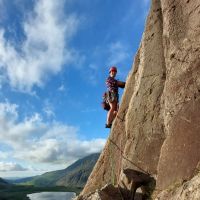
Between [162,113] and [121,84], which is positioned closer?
[162,113]

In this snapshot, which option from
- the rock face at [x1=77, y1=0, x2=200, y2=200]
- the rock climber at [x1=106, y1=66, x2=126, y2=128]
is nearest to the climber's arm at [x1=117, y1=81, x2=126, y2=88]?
the rock climber at [x1=106, y1=66, x2=126, y2=128]

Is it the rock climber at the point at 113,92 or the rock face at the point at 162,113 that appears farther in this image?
the rock climber at the point at 113,92

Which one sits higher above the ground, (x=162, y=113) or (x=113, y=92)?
(x=113, y=92)

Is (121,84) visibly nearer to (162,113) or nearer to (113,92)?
(113,92)

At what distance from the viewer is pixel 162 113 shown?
17906mm

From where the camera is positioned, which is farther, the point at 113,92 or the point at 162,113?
the point at 113,92

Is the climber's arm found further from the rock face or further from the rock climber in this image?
the rock face

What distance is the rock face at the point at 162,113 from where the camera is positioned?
1484 centimetres

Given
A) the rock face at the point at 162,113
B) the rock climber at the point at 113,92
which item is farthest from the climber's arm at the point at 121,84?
the rock face at the point at 162,113

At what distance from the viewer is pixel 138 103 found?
1980cm

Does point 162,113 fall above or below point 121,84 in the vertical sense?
below

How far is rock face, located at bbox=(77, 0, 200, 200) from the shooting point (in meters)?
14.8

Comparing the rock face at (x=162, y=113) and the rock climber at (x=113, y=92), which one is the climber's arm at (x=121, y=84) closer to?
the rock climber at (x=113, y=92)

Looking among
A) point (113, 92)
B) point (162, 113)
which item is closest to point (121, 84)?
point (113, 92)
